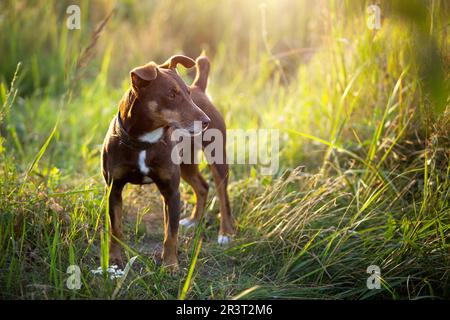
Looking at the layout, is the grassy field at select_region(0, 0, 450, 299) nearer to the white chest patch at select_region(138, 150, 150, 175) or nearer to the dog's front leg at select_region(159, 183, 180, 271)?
the dog's front leg at select_region(159, 183, 180, 271)

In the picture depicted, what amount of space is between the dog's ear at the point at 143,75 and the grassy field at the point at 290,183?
0.78 metres

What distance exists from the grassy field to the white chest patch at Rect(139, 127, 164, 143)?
0.54 meters

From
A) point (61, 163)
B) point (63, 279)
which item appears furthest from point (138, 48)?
point (63, 279)

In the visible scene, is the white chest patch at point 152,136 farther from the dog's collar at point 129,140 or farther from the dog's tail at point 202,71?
the dog's tail at point 202,71

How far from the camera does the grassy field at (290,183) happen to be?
132 inches

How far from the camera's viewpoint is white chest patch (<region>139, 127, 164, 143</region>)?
11.4ft

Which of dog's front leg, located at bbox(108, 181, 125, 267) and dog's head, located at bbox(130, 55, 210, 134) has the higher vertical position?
dog's head, located at bbox(130, 55, 210, 134)

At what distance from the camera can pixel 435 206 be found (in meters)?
3.78

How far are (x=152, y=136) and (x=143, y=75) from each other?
0.42 m

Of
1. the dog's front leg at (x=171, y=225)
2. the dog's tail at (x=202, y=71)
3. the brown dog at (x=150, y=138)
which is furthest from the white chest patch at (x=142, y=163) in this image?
the dog's tail at (x=202, y=71)

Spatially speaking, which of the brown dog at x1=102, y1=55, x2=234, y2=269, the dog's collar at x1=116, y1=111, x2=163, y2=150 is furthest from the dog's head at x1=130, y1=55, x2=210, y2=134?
the dog's collar at x1=116, y1=111, x2=163, y2=150

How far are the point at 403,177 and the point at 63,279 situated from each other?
8.90ft
